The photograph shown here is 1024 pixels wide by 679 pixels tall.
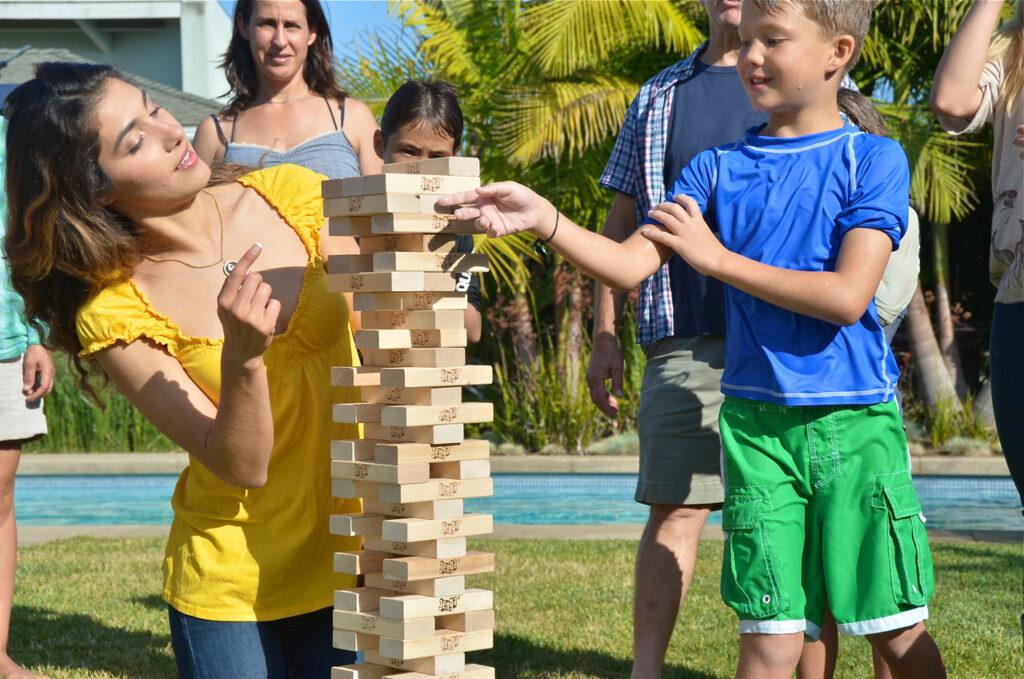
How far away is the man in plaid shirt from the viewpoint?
13.8ft

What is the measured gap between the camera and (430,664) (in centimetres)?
232

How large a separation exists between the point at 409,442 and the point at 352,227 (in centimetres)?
47

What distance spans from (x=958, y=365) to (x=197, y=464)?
466 inches

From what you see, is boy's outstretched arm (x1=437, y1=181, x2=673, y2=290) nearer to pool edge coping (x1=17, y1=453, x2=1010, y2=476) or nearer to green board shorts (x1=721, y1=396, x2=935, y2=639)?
green board shorts (x1=721, y1=396, x2=935, y2=639)

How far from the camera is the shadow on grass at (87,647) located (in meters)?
4.51

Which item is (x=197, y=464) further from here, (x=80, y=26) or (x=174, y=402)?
(x=80, y=26)

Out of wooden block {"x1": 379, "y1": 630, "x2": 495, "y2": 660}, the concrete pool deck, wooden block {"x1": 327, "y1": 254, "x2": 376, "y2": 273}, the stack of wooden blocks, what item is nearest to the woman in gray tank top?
wooden block {"x1": 327, "y1": 254, "x2": 376, "y2": 273}

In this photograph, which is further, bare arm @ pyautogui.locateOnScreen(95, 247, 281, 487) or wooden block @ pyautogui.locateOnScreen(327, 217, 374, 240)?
wooden block @ pyautogui.locateOnScreen(327, 217, 374, 240)

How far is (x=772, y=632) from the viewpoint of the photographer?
2512mm

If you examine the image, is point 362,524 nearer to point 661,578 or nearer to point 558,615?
point 661,578

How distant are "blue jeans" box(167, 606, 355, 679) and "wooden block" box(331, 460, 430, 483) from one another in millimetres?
437

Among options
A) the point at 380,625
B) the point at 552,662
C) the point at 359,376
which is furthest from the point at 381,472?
the point at 552,662

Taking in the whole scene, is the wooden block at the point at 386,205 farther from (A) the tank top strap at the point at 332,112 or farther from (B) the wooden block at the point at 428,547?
(A) the tank top strap at the point at 332,112

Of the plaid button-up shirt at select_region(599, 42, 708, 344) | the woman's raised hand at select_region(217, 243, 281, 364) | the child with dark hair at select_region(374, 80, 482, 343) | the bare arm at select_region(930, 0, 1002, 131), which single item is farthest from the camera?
the child with dark hair at select_region(374, 80, 482, 343)
